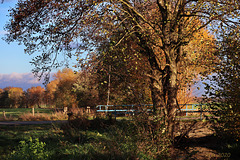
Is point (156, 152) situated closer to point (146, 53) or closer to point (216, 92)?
point (216, 92)

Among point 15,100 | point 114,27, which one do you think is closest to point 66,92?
point 114,27

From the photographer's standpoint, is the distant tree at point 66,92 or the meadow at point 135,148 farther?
the distant tree at point 66,92

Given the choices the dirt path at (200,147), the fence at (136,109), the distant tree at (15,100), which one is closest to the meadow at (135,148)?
the dirt path at (200,147)

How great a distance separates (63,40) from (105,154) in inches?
197

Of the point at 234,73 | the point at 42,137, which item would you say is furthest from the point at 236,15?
the point at 42,137

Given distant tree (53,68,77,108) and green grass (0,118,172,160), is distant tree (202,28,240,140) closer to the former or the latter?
green grass (0,118,172,160)

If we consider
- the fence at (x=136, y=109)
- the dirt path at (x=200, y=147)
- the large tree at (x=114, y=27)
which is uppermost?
the large tree at (x=114, y=27)

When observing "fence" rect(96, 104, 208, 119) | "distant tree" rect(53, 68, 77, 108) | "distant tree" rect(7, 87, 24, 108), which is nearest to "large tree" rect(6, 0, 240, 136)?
"fence" rect(96, 104, 208, 119)

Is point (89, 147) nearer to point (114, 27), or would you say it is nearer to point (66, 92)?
point (114, 27)

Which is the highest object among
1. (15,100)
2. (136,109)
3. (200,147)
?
(15,100)

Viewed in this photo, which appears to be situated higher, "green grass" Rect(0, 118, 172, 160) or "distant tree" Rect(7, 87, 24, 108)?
"distant tree" Rect(7, 87, 24, 108)

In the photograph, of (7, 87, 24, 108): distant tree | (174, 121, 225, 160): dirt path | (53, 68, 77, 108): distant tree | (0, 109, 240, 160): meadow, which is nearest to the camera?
(0, 109, 240, 160): meadow

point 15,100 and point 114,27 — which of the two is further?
point 15,100

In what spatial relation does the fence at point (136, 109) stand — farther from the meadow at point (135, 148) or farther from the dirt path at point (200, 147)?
the dirt path at point (200, 147)
